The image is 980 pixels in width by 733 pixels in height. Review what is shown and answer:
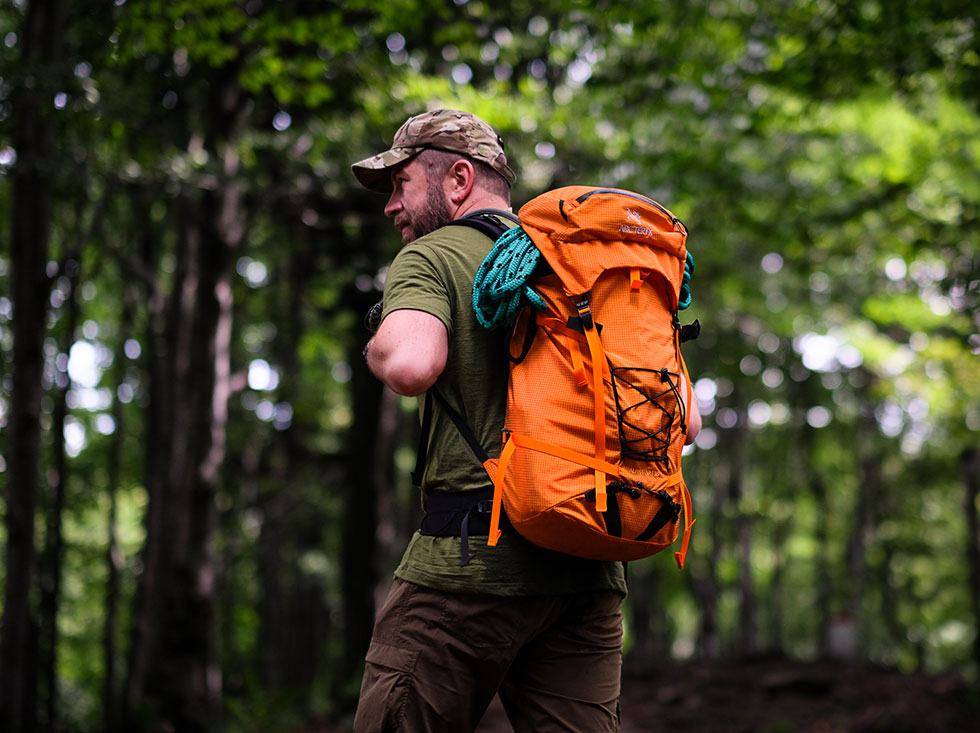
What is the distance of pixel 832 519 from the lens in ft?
95.9

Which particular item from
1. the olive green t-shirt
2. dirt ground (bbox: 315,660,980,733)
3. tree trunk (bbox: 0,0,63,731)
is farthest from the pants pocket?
dirt ground (bbox: 315,660,980,733)

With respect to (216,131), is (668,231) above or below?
below

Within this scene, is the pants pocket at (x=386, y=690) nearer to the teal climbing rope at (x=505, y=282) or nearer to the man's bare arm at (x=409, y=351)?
the man's bare arm at (x=409, y=351)

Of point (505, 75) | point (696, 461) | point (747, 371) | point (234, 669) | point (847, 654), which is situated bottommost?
point (234, 669)

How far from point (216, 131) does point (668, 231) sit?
700 centimetres

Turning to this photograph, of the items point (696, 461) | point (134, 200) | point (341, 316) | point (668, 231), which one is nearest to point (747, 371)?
point (696, 461)

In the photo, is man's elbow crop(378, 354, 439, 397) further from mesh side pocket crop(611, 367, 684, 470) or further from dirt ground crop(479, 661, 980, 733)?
dirt ground crop(479, 661, 980, 733)

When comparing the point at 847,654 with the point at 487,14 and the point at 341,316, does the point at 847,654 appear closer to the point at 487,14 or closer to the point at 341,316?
the point at 341,316

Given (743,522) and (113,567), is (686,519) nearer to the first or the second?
(113,567)

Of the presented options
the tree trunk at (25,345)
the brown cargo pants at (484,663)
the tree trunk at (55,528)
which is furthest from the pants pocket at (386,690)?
the tree trunk at (55,528)

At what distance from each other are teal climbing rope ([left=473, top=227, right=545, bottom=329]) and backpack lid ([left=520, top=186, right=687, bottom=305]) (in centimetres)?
4

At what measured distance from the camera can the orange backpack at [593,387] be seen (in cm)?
207

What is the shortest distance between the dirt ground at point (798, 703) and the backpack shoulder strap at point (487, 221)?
8293mm

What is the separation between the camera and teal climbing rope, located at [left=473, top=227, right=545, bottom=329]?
2162mm
